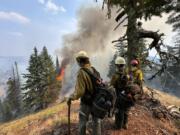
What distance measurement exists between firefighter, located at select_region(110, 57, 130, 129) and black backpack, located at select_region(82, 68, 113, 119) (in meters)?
1.51

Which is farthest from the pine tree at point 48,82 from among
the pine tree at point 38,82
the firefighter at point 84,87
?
the firefighter at point 84,87

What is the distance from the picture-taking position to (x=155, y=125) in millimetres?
10078

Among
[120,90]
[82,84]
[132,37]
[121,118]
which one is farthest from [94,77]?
[132,37]

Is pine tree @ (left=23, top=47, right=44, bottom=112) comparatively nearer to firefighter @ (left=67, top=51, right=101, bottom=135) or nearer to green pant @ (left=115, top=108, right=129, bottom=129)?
green pant @ (left=115, top=108, right=129, bottom=129)

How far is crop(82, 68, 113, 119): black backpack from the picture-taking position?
728 cm

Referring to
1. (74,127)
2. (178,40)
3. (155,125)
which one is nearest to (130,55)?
(155,125)

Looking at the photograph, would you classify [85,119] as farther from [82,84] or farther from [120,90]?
[120,90]

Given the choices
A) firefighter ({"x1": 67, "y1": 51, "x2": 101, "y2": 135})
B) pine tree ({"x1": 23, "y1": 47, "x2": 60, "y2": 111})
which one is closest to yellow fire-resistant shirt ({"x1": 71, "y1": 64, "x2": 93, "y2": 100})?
firefighter ({"x1": 67, "y1": 51, "x2": 101, "y2": 135})

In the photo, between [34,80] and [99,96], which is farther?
[34,80]

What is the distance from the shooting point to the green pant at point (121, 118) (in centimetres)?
917

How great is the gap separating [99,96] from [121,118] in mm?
2159

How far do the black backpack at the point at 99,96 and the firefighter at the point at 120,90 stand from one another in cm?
151

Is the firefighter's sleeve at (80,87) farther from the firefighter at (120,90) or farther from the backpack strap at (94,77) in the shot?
the firefighter at (120,90)

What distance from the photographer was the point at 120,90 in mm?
8984
